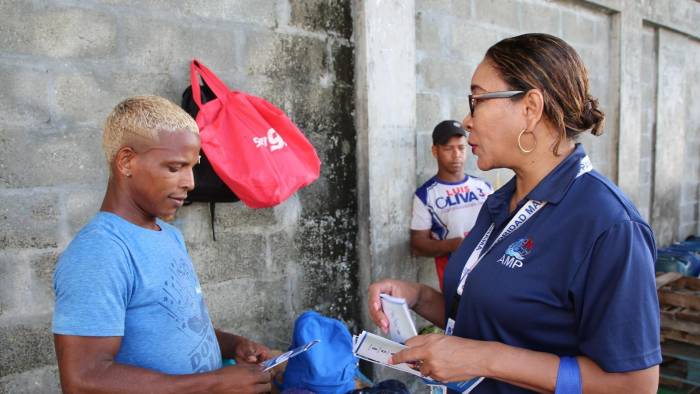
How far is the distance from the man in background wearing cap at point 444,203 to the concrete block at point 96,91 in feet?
5.93

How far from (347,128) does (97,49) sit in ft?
4.74

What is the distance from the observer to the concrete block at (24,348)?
2172 mm

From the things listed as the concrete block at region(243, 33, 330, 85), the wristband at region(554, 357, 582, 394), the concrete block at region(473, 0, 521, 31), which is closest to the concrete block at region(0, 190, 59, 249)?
the concrete block at region(243, 33, 330, 85)

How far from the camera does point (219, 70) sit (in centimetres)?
271

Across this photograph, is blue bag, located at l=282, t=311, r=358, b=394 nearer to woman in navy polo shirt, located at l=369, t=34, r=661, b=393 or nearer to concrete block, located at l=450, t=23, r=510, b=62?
woman in navy polo shirt, located at l=369, t=34, r=661, b=393

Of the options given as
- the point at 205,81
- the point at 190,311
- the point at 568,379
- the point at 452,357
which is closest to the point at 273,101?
the point at 205,81

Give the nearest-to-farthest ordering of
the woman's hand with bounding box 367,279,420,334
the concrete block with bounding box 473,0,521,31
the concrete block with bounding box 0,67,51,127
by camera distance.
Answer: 1. the woman's hand with bounding box 367,279,420,334
2. the concrete block with bounding box 0,67,51,127
3. the concrete block with bounding box 473,0,521,31

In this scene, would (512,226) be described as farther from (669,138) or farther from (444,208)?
(669,138)

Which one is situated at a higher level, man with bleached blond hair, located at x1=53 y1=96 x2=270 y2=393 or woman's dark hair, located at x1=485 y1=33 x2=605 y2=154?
woman's dark hair, located at x1=485 y1=33 x2=605 y2=154

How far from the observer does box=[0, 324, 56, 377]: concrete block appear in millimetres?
2172

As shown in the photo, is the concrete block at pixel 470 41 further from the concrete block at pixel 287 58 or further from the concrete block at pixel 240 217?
the concrete block at pixel 240 217

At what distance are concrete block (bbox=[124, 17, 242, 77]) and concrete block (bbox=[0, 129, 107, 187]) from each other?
0.42 meters

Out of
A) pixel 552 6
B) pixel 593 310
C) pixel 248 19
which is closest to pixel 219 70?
pixel 248 19

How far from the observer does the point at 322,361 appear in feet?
8.41
